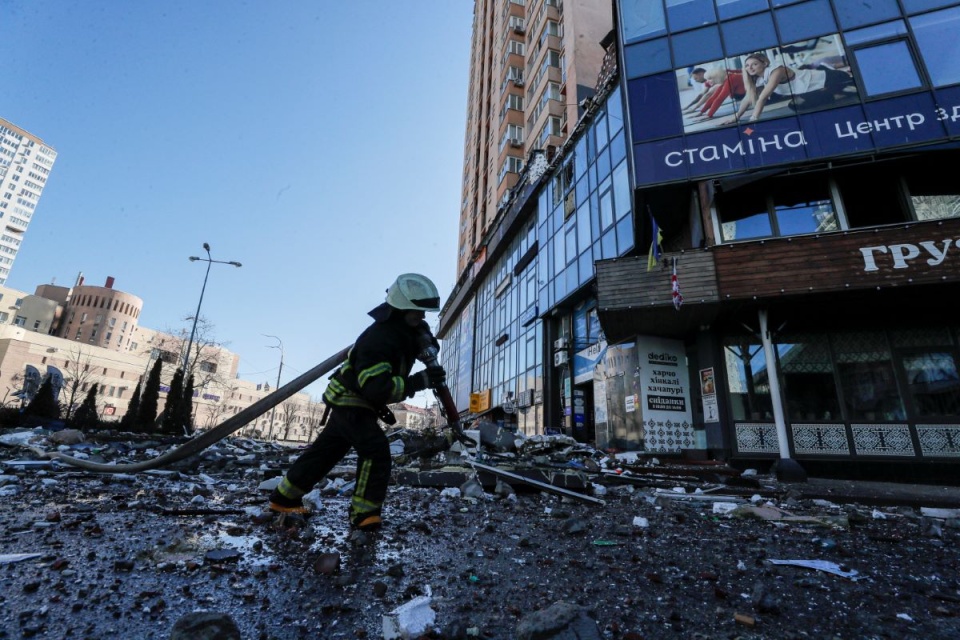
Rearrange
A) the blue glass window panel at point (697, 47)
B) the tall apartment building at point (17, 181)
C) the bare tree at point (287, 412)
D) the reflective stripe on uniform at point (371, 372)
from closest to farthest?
the reflective stripe on uniform at point (371, 372) → the blue glass window panel at point (697, 47) → the bare tree at point (287, 412) → the tall apartment building at point (17, 181)

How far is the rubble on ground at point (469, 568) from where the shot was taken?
1654 mm

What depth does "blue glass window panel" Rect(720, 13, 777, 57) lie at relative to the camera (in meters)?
11.7

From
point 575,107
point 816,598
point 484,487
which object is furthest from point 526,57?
point 816,598

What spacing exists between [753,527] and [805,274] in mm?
7953

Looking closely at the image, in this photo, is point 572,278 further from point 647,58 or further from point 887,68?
point 887,68

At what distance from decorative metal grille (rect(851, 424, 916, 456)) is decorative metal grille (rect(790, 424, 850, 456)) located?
0.25m

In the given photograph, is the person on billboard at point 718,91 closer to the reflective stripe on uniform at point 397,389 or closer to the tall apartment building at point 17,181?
the reflective stripe on uniform at point 397,389

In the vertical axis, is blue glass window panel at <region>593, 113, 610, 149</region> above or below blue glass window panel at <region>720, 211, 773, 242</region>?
above

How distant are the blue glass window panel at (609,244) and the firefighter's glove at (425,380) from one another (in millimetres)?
12748

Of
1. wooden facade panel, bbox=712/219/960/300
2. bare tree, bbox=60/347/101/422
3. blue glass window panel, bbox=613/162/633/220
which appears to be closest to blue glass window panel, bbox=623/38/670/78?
blue glass window panel, bbox=613/162/633/220

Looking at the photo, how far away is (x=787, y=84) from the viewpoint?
36.3 feet

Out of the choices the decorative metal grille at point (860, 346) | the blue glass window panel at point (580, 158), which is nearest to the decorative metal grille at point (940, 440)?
the decorative metal grille at point (860, 346)

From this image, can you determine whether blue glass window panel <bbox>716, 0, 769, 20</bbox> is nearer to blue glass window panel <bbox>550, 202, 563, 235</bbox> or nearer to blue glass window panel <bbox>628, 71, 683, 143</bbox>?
blue glass window panel <bbox>628, 71, 683, 143</bbox>

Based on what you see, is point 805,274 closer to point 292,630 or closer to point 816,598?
point 816,598
